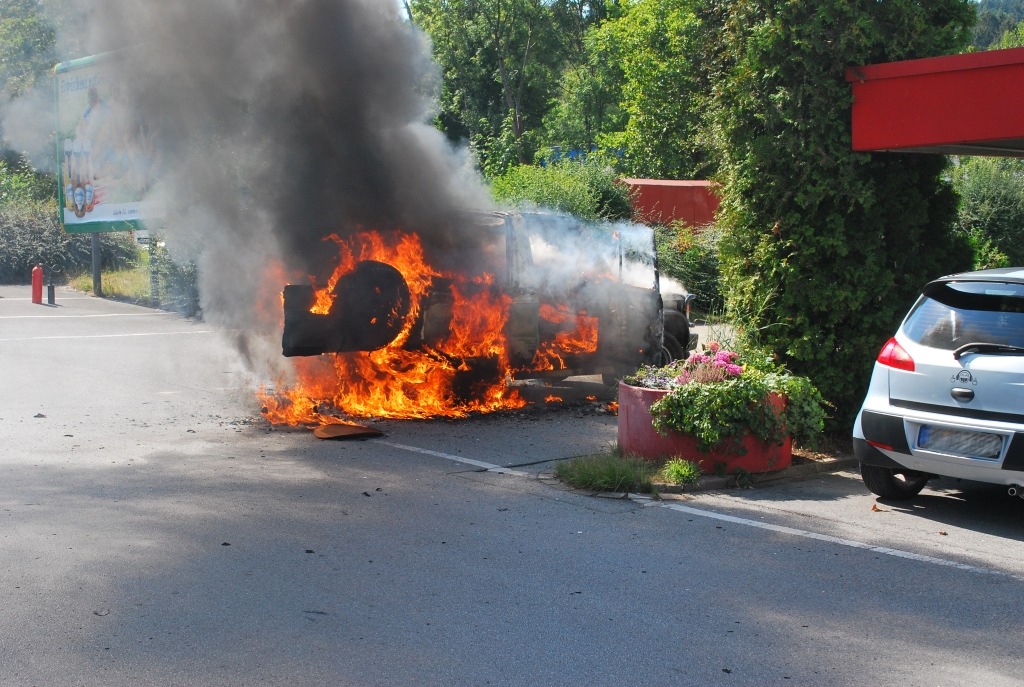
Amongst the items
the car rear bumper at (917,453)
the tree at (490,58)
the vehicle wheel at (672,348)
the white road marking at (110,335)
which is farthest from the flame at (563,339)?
the tree at (490,58)

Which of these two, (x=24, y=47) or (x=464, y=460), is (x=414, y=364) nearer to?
(x=464, y=460)

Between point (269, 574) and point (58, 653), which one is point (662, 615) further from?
point (58, 653)

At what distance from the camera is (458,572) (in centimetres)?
566

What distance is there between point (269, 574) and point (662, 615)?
6.83 feet

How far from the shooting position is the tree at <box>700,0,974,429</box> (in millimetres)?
8531

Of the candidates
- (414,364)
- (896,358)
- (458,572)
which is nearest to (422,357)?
(414,364)

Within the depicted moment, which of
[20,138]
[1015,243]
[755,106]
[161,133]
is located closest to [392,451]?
[755,106]

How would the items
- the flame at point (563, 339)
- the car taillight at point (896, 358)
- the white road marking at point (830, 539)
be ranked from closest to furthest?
the white road marking at point (830, 539), the car taillight at point (896, 358), the flame at point (563, 339)

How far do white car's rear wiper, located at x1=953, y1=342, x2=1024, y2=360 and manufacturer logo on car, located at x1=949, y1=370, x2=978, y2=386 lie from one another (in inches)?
4.9

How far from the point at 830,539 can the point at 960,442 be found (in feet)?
3.42

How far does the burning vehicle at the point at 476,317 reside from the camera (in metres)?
10.4

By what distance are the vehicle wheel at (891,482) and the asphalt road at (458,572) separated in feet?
0.47

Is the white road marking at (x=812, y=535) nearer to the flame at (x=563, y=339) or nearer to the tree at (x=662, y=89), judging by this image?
the flame at (x=563, y=339)

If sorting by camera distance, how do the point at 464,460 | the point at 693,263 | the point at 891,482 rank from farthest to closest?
the point at 693,263 → the point at 464,460 → the point at 891,482
